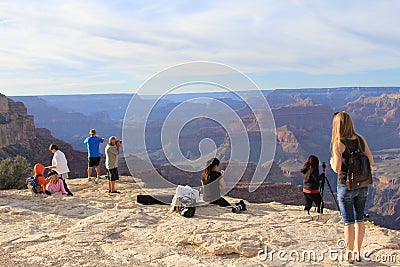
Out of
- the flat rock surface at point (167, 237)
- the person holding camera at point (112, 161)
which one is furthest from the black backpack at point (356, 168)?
the person holding camera at point (112, 161)

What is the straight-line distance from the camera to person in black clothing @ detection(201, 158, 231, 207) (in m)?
7.64

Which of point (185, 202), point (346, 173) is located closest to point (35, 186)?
point (185, 202)

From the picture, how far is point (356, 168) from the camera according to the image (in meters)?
4.48

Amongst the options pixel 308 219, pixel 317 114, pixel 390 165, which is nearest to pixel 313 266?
pixel 308 219

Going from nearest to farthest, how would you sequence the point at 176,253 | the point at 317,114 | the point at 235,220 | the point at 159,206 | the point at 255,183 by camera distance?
1. the point at 176,253
2. the point at 235,220
3. the point at 159,206
4. the point at 255,183
5. the point at 317,114

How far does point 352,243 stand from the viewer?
4.70 meters

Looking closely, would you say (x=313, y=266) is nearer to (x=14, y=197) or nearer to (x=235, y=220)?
(x=235, y=220)

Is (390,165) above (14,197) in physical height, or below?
below

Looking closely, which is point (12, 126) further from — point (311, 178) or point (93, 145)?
point (311, 178)

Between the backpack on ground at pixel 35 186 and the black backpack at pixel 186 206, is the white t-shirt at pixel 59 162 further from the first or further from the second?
the black backpack at pixel 186 206

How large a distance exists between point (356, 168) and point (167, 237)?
280cm

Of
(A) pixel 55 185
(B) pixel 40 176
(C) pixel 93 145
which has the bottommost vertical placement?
(A) pixel 55 185

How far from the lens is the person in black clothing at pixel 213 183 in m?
7.64

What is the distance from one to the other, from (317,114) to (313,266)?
140 metres
